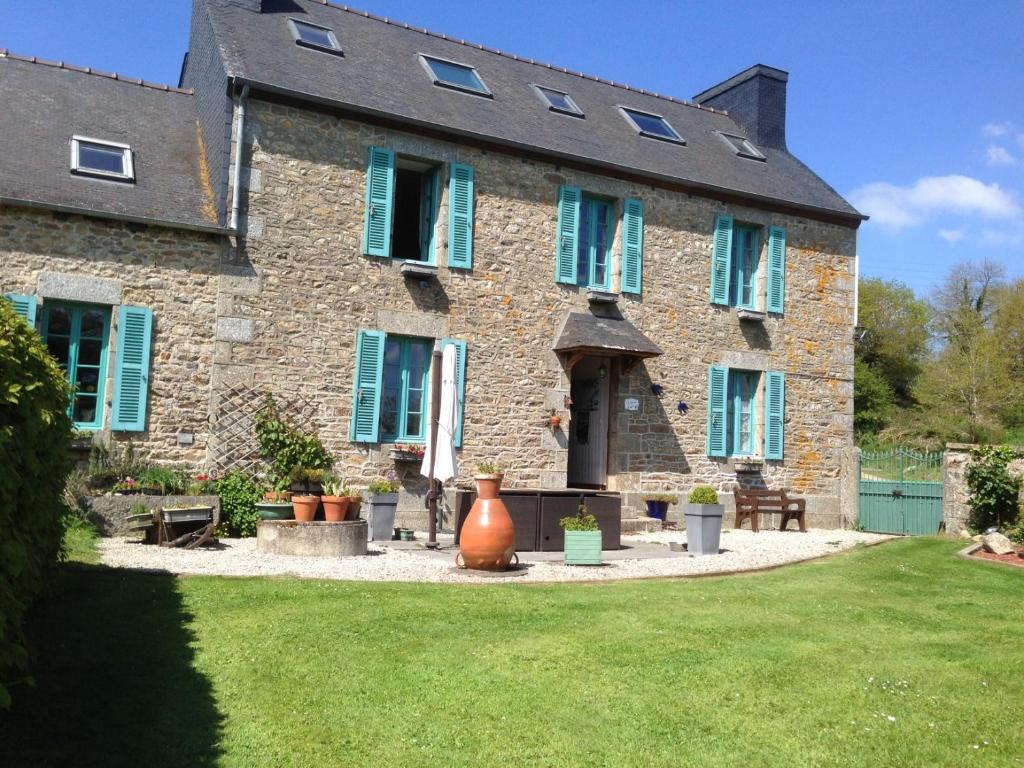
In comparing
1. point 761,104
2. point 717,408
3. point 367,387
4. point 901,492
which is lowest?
point 901,492

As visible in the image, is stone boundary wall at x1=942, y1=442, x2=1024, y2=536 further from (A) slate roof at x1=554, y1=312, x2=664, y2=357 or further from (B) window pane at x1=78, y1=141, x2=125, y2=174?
(B) window pane at x1=78, y1=141, x2=125, y2=174

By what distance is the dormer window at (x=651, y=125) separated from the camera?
1577 centimetres

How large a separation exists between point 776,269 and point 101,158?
35.0 feet

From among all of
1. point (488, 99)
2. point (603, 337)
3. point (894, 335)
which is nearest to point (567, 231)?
point (603, 337)

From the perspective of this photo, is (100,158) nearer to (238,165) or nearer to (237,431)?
(238,165)

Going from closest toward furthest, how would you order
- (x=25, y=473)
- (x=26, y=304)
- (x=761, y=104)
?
(x=25, y=473)
(x=26, y=304)
(x=761, y=104)

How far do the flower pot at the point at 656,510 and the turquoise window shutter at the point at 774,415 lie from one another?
2.43 m

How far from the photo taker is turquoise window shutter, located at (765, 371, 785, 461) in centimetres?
1516

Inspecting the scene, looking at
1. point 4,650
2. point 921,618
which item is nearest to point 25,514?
point 4,650

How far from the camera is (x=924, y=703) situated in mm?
4773

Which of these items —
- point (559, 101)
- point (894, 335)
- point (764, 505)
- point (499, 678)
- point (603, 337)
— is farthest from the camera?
point (894, 335)

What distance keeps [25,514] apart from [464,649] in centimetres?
257

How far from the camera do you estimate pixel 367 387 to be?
11969 mm

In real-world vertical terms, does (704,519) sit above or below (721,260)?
below
